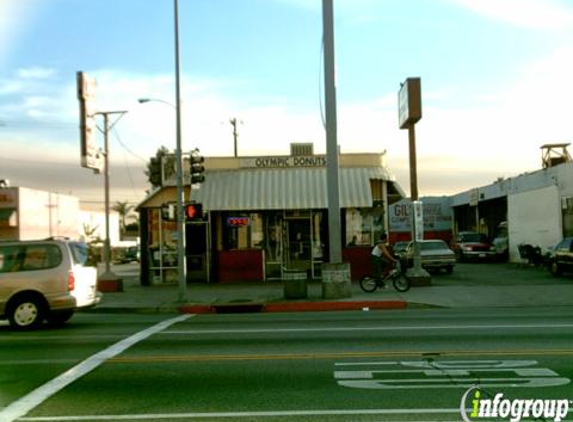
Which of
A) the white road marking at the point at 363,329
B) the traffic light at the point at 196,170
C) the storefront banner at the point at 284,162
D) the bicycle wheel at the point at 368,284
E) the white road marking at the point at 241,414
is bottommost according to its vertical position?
the white road marking at the point at 363,329

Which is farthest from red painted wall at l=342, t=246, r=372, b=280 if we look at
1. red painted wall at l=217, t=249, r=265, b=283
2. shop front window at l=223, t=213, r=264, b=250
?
shop front window at l=223, t=213, r=264, b=250

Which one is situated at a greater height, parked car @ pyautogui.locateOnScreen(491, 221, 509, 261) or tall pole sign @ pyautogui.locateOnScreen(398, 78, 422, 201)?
tall pole sign @ pyautogui.locateOnScreen(398, 78, 422, 201)

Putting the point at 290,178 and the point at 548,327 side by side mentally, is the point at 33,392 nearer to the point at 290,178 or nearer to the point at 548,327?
the point at 548,327

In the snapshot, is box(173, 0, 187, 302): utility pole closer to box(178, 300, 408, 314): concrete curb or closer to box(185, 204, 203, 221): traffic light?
box(185, 204, 203, 221): traffic light

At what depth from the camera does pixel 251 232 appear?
86.8 feet

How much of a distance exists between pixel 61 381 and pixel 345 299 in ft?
38.2

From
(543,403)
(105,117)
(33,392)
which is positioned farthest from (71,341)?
(105,117)

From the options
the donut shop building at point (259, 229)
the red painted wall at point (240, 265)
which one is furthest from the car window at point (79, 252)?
the red painted wall at point (240, 265)

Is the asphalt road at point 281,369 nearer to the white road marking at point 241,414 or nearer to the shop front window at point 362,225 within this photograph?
the white road marking at point 241,414

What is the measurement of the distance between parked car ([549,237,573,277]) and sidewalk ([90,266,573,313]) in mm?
1904

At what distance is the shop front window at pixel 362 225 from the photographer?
85.4 ft

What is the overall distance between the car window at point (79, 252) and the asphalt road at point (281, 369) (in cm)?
148

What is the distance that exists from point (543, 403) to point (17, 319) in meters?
10.7

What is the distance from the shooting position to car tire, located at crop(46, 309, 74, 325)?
14055 millimetres
